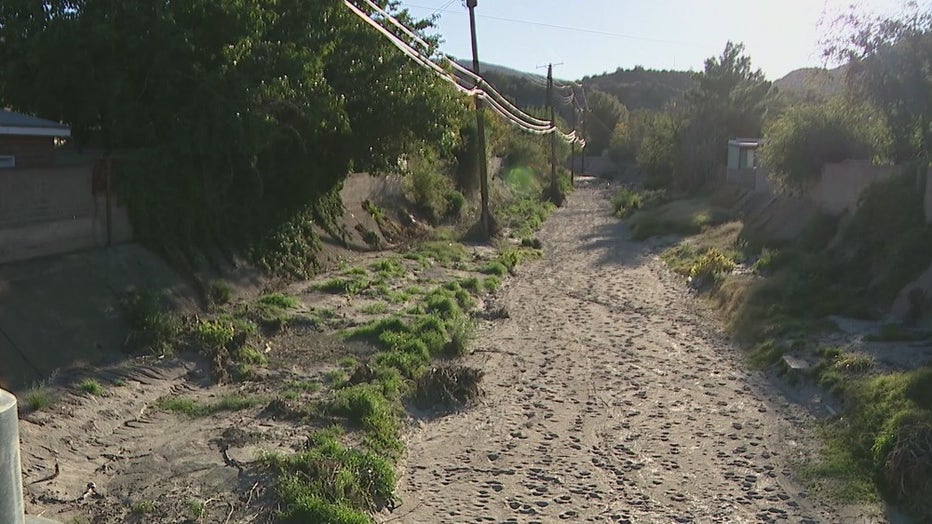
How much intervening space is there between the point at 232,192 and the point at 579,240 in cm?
1759

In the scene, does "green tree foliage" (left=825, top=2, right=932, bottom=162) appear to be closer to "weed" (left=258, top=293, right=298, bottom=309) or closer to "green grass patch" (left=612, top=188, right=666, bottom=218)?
"weed" (left=258, top=293, right=298, bottom=309)

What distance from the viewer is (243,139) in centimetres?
1376

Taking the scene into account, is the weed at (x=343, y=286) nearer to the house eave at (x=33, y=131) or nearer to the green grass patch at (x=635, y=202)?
the house eave at (x=33, y=131)

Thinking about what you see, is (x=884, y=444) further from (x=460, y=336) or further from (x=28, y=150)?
(x=28, y=150)

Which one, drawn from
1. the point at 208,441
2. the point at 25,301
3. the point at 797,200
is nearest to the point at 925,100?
the point at 797,200

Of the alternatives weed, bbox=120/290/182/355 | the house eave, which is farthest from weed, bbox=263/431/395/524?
the house eave

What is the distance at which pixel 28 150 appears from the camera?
43.5 ft

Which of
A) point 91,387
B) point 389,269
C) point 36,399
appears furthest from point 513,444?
point 389,269

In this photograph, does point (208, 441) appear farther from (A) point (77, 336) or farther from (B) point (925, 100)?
(B) point (925, 100)

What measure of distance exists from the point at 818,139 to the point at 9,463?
22.1 metres

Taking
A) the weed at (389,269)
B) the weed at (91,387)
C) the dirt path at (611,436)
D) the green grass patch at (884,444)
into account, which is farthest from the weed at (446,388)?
the weed at (389,269)

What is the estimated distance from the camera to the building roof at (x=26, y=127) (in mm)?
11646

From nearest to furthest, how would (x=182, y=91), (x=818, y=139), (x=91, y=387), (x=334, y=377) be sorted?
(x=91, y=387) → (x=334, y=377) → (x=182, y=91) → (x=818, y=139)

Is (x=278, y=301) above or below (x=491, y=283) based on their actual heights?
above
